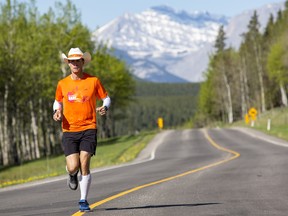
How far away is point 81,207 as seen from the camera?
8.71 metres

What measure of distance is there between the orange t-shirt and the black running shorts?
0.07m

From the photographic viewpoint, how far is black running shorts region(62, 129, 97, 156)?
8812 mm

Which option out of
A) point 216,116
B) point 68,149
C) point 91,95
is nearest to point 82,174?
point 68,149

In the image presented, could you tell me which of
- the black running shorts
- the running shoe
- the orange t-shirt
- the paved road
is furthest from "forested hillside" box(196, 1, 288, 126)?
the running shoe

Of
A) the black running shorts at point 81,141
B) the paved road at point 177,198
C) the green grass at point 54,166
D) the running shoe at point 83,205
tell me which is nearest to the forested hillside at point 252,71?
the green grass at point 54,166

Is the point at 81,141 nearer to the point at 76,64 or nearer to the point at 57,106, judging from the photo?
the point at 57,106

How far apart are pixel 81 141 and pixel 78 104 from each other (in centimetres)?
50

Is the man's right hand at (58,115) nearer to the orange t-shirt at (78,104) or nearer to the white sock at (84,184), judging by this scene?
the orange t-shirt at (78,104)

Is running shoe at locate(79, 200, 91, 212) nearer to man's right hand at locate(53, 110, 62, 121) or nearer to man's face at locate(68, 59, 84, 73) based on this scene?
man's right hand at locate(53, 110, 62, 121)

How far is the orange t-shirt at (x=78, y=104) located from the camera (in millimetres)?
8891

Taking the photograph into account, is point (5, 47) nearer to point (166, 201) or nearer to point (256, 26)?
point (166, 201)

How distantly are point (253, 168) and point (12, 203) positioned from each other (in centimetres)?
774

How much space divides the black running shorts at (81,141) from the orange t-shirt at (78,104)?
0.23 feet

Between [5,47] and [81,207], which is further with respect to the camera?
[5,47]
